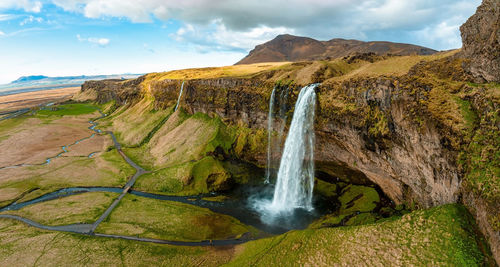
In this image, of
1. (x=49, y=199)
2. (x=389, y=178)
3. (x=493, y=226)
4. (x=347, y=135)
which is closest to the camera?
(x=493, y=226)

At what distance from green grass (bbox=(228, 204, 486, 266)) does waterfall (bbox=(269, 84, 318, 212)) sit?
1621 centimetres

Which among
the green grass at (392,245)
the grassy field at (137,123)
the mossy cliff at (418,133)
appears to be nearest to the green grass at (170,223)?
the green grass at (392,245)

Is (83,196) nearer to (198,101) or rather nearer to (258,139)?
(258,139)

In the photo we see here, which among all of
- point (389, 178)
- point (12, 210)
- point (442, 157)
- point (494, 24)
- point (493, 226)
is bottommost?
point (12, 210)

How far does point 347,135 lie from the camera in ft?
136

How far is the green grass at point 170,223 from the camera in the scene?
1406 inches

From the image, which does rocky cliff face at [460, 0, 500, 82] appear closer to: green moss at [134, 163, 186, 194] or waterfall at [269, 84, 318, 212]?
waterfall at [269, 84, 318, 212]

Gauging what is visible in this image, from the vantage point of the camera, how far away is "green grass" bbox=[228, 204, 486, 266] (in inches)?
755

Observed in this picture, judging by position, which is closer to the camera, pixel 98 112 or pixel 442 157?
pixel 442 157

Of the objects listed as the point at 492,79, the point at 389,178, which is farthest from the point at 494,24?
the point at 389,178

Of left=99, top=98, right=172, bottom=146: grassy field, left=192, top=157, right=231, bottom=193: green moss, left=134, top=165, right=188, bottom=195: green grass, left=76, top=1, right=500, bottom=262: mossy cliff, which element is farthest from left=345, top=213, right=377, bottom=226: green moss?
left=99, top=98, right=172, bottom=146: grassy field

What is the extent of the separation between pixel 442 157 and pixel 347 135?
1660 cm

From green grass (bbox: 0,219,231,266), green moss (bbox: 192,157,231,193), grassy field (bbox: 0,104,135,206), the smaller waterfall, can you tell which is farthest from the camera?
the smaller waterfall

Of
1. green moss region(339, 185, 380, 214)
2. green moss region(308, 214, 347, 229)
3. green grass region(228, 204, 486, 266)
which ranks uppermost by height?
green grass region(228, 204, 486, 266)
